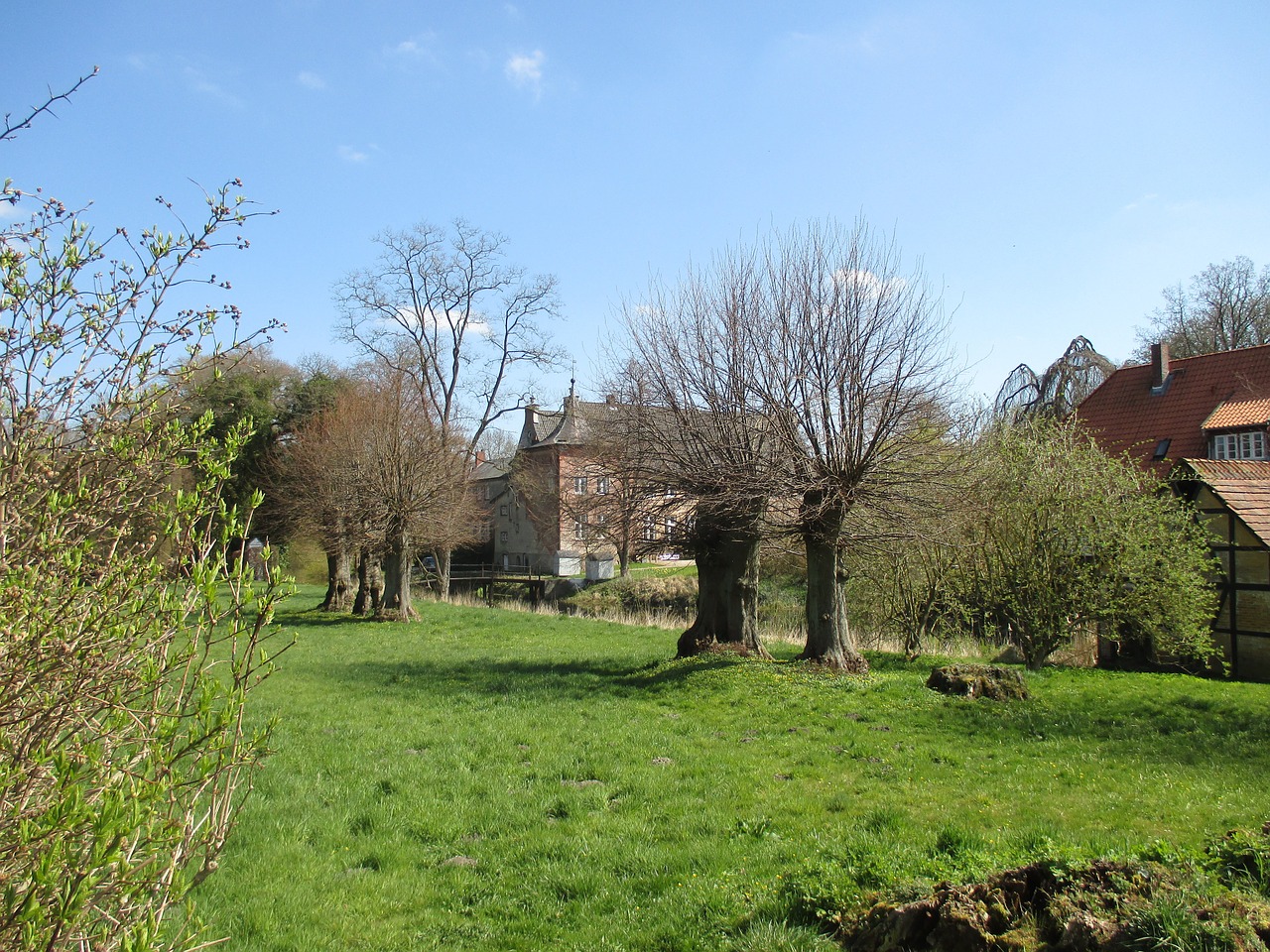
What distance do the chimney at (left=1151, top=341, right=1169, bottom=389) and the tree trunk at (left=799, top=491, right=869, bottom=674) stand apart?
21.6 metres

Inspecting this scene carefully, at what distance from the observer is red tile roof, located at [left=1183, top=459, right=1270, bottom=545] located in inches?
620

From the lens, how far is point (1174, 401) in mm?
28016

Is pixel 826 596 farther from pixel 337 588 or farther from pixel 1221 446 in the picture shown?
pixel 337 588

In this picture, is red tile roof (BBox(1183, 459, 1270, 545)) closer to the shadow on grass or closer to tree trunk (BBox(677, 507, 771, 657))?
tree trunk (BBox(677, 507, 771, 657))

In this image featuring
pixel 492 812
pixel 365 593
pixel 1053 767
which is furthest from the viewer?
pixel 365 593

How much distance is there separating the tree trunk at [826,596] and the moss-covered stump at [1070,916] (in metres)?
9.16

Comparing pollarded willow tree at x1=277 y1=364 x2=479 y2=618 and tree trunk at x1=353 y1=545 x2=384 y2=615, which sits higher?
pollarded willow tree at x1=277 y1=364 x2=479 y2=618

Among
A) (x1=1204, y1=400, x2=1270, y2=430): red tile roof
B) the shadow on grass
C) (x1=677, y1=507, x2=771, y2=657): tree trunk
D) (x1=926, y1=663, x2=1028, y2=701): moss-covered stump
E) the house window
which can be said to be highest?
(x1=1204, y1=400, x2=1270, y2=430): red tile roof

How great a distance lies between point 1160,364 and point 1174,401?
1.57 meters

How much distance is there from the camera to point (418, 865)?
5598 millimetres

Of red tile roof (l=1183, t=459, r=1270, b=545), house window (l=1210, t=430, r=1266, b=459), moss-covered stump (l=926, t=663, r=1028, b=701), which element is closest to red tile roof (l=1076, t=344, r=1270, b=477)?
house window (l=1210, t=430, r=1266, b=459)

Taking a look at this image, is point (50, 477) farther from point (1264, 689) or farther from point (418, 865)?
point (1264, 689)

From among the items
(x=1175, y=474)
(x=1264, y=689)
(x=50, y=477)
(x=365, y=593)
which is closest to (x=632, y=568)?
(x=365, y=593)

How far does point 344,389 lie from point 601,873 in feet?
89.9
